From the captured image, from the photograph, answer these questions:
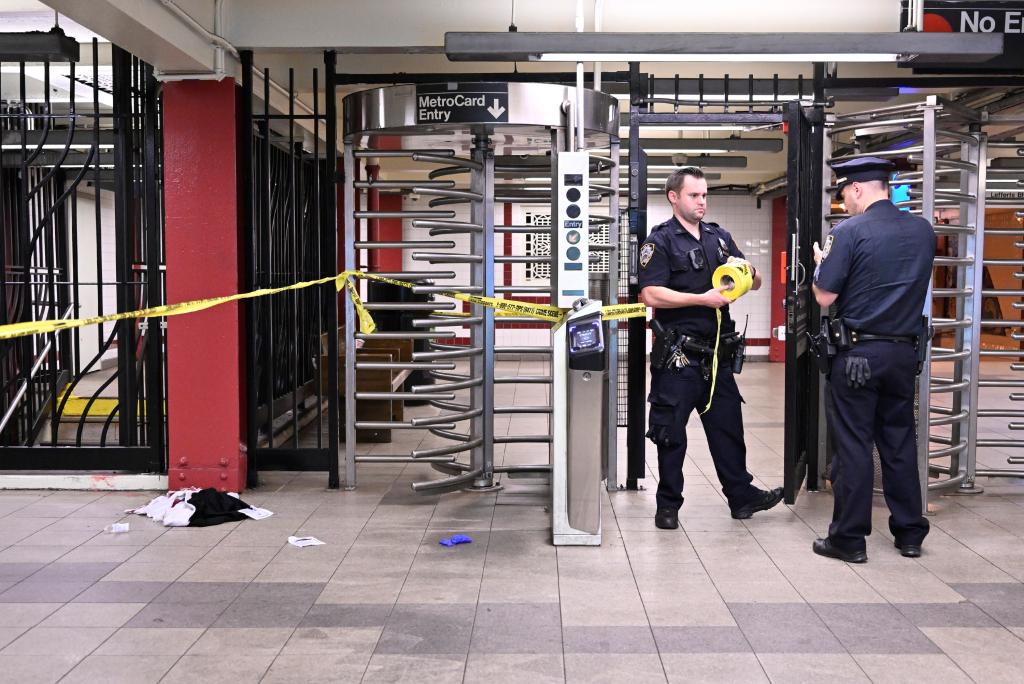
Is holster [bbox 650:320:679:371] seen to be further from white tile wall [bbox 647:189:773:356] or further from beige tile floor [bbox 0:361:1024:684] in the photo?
white tile wall [bbox 647:189:773:356]

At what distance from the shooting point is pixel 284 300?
8.50 m

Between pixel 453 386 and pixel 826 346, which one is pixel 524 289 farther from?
pixel 826 346

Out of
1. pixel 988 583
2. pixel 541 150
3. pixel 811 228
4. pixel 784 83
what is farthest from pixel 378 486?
pixel 784 83

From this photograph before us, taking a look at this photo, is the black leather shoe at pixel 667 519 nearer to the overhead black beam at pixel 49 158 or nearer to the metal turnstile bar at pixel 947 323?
the metal turnstile bar at pixel 947 323

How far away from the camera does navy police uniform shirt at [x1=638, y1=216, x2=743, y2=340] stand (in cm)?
544

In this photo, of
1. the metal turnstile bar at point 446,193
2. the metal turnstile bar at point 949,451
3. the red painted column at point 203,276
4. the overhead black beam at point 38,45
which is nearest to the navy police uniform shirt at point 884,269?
the metal turnstile bar at point 949,451

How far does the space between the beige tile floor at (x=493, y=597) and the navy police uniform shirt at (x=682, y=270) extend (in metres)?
1.11

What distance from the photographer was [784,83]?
26.5 ft

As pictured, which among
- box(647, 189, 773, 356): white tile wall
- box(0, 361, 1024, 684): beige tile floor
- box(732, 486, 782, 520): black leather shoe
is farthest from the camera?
box(647, 189, 773, 356): white tile wall

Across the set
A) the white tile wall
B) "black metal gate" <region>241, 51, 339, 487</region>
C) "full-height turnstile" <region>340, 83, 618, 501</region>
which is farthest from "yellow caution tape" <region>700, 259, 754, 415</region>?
the white tile wall

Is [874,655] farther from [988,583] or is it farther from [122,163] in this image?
[122,163]

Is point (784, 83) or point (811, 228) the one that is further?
point (784, 83)

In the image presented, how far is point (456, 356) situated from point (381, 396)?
510 millimetres

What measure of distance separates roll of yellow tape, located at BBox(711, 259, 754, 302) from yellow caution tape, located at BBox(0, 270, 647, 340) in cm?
48
